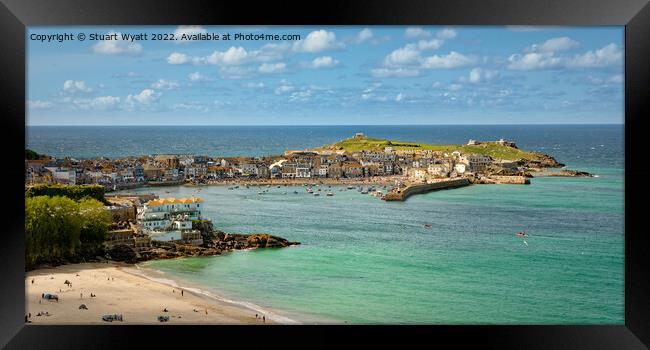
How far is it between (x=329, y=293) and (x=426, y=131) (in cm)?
235

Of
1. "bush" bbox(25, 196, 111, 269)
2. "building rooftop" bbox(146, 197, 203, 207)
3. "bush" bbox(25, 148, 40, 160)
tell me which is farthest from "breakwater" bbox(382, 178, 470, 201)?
"bush" bbox(25, 148, 40, 160)

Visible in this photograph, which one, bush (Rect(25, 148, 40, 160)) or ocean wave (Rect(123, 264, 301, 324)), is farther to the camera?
bush (Rect(25, 148, 40, 160))

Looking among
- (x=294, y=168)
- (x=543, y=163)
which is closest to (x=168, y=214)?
(x=294, y=168)

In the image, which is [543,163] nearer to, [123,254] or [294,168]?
[294,168]

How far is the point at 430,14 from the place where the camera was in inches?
197

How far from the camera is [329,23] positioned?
16.3 ft

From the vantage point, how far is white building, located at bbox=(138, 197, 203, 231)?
7684mm

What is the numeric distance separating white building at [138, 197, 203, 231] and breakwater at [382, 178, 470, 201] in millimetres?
2316

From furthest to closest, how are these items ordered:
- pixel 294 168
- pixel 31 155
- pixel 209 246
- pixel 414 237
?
1. pixel 294 168
2. pixel 209 246
3. pixel 414 237
4. pixel 31 155

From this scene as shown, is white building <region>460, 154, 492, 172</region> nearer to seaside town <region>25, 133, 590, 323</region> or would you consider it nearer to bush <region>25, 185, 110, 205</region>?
seaside town <region>25, 133, 590, 323</region>

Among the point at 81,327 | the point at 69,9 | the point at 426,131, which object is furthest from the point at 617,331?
the point at 69,9

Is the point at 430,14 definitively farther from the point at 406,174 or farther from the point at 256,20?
the point at 406,174

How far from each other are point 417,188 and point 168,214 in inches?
118

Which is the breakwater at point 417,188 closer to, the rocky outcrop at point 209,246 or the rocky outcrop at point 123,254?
the rocky outcrop at point 209,246
